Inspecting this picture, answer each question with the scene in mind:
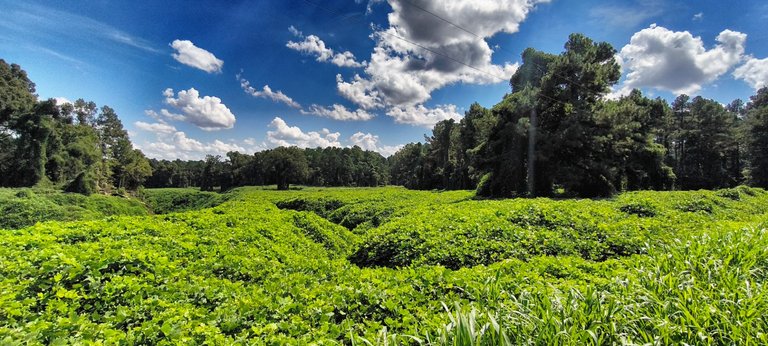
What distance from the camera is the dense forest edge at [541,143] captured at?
2438 centimetres

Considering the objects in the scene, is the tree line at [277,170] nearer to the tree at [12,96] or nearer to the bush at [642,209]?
the tree at [12,96]

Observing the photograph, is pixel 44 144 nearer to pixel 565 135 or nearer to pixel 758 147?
pixel 565 135

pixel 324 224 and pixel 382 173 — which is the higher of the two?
pixel 382 173

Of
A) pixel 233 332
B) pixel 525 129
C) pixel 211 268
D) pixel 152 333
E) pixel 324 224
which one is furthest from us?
pixel 525 129

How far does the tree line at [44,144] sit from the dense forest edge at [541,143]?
0.15 m

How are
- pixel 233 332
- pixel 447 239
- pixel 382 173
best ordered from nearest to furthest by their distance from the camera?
pixel 233 332 → pixel 447 239 → pixel 382 173

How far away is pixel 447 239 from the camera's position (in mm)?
7234

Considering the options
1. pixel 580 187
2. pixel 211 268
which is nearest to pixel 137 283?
pixel 211 268

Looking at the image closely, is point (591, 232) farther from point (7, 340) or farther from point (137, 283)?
point (7, 340)

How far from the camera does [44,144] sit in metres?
37.2

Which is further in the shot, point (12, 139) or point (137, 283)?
point (12, 139)

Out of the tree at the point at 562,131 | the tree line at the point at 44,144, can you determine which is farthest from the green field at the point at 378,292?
the tree line at the point at 44,144

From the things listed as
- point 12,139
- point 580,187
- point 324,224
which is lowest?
point 324,224

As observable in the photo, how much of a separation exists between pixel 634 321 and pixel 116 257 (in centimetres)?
609
